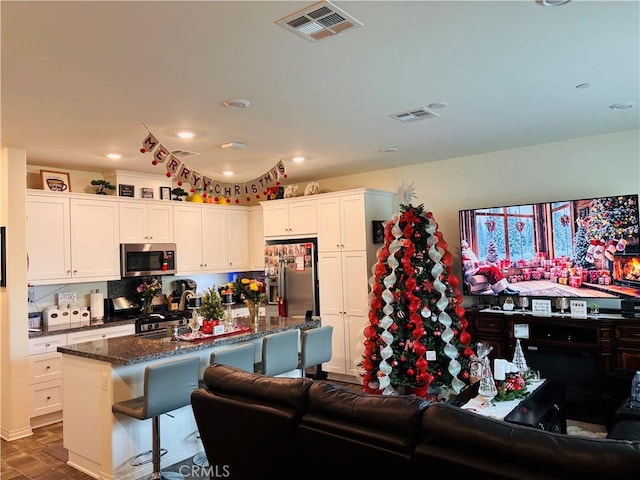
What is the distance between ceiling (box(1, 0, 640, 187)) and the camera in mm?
2266

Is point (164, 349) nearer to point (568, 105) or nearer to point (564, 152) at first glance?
point (568, 105)

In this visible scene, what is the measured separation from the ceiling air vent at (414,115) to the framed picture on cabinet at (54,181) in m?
3.94

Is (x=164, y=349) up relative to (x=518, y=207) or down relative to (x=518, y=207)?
down

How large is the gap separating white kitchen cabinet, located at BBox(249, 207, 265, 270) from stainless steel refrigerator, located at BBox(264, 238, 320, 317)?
2.37 ft

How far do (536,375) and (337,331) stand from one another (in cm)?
273

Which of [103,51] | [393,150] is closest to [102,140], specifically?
[103,51]

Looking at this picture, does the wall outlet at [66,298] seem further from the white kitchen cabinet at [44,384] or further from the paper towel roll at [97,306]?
the white kitchen cabinet at [44,384]

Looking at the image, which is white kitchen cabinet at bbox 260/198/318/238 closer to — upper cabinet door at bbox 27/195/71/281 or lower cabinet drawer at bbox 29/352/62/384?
upper cabinet door at bbox 27/195/71/281

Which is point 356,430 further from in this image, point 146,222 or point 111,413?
point 146,222

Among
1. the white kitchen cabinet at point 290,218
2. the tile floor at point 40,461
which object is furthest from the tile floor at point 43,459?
the white kitchen cabinet at point 290,218

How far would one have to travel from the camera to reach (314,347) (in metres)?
4.35

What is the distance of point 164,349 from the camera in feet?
11.6

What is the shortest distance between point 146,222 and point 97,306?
46.9 inches

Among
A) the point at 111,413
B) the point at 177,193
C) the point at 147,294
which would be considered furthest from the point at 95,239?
the point at 111,413
